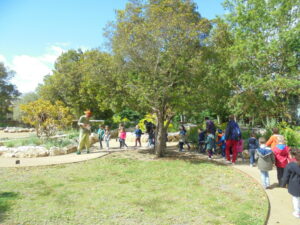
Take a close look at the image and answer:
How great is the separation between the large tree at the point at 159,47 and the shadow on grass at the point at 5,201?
4.53 m

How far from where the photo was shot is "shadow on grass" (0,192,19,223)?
3924 millimetres

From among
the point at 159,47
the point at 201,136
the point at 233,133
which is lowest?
the point at 201,136

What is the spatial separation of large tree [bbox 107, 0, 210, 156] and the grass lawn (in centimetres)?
266

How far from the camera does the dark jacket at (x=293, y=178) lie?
412 centimetres

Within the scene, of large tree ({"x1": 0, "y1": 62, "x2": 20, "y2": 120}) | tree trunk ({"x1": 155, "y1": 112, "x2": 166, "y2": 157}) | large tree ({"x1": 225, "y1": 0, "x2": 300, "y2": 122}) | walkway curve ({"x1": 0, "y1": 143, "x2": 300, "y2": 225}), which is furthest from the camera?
large tree ({"x1": 0, "y1": 62, "x2": 20, "y2": 120})

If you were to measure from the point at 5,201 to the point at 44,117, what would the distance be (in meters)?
7.95

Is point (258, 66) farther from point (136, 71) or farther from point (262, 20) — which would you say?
point (136, 71)

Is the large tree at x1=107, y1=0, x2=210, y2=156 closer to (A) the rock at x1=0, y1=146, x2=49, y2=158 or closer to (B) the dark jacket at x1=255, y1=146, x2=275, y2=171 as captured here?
(B) the dark jacket at x1=255, y1=146, x2=275, y2=171

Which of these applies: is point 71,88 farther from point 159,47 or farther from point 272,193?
point 272,193

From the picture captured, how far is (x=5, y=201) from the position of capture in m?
4.43

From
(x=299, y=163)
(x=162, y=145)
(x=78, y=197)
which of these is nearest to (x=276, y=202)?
(x=299, y=163)

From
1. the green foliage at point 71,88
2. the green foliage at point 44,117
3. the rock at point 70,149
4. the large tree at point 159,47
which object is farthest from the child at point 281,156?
the green foliage at point 71,88

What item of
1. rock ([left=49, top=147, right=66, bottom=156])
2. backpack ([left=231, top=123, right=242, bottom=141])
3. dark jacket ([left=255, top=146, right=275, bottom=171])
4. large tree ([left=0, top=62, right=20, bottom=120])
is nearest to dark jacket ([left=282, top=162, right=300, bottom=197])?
dark jacket ([left=255, top=146, right=275, bottom=171])

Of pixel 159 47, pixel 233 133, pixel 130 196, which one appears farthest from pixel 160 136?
pixel 130 196
